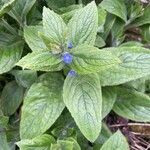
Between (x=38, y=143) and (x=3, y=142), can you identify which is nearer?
(x=38, y=143)

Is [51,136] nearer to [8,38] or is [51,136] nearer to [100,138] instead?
[100,138]

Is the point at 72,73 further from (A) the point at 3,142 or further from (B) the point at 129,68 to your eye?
(A) the point at 3,142

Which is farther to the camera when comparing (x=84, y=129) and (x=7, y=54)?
(x=7, y=54)

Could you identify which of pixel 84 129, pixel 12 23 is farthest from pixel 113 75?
pixel 12 23

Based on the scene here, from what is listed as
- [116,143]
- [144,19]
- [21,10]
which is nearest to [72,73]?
[116,143]

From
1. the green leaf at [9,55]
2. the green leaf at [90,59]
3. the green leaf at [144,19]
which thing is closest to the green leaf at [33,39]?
the green leaf at [9,55]

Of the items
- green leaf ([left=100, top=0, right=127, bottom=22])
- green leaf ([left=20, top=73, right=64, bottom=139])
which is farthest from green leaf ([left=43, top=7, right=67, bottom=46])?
green leaf ([left=100, top=0, right=127, bottom=22])

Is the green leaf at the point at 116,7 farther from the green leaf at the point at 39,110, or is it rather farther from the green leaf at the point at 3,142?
the green leaf at the point at 3,142
